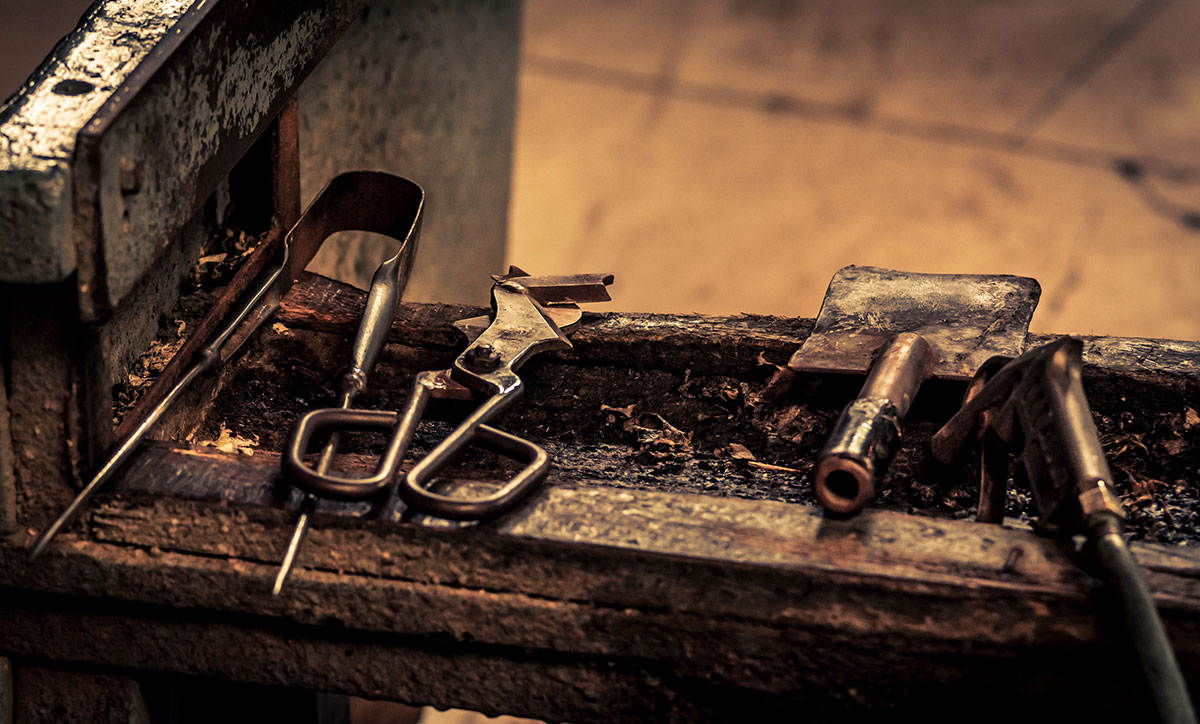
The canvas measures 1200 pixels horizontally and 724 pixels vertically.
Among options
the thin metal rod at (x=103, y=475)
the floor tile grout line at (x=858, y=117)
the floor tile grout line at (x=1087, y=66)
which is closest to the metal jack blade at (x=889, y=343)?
the thin metal rod at (x=103, y=475)

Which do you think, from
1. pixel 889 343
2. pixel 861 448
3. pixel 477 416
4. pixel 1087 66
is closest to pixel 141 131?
pixel 477 416

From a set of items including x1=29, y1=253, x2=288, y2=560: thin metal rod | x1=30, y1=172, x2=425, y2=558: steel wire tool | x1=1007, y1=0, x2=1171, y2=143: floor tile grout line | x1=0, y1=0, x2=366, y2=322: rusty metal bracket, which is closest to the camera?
x1=0, y1=0, x2=366, y2=322: rusty metal bracket

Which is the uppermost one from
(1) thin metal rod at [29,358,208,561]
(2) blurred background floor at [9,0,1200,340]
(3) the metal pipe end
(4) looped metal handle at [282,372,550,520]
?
(2) blurred background floor at [9,0,1200,340]

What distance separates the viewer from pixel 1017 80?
14.1ft

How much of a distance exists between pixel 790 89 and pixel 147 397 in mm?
3571

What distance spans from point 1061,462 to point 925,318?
15.8 inches

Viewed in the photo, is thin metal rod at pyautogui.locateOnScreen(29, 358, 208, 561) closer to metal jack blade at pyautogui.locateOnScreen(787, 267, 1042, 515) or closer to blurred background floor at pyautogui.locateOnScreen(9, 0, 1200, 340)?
metal jack blade at pyautogui.locateOnScreen(787, 267, 1042, 515)

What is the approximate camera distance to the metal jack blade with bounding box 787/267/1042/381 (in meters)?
1.33

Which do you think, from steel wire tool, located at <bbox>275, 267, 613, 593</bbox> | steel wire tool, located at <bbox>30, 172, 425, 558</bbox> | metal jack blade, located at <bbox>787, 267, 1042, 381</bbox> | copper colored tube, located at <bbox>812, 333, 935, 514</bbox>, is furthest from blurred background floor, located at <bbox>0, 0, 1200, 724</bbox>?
copper colored tube, located at <bbox>812, 333, 935, 514</bbox>

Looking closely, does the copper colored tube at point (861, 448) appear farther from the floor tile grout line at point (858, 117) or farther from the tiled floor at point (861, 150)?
the floor tile grout line at point (858, 117)

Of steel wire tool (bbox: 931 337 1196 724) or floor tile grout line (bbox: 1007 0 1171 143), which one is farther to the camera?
floor tile grout line (bbox: 1007 0 1171 143)

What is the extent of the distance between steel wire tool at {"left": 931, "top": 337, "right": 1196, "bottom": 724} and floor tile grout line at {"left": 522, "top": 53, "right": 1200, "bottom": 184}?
3.05 metres

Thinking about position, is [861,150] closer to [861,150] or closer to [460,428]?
[861,150]

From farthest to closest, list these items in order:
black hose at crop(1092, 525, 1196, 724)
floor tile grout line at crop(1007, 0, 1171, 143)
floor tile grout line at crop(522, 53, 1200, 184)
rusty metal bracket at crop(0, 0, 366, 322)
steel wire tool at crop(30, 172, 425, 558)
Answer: floor tile grout line at crop(1007, 0, 1171, 143)
floor tile grout line at crop(522, 53, 1200, 184)
steel wire tool at crop(30, 172, 425, 558)
rusty metal bracket at crop(0, 0, 366, 322)
black hose at crop(1092, 525, 1196, 724)
